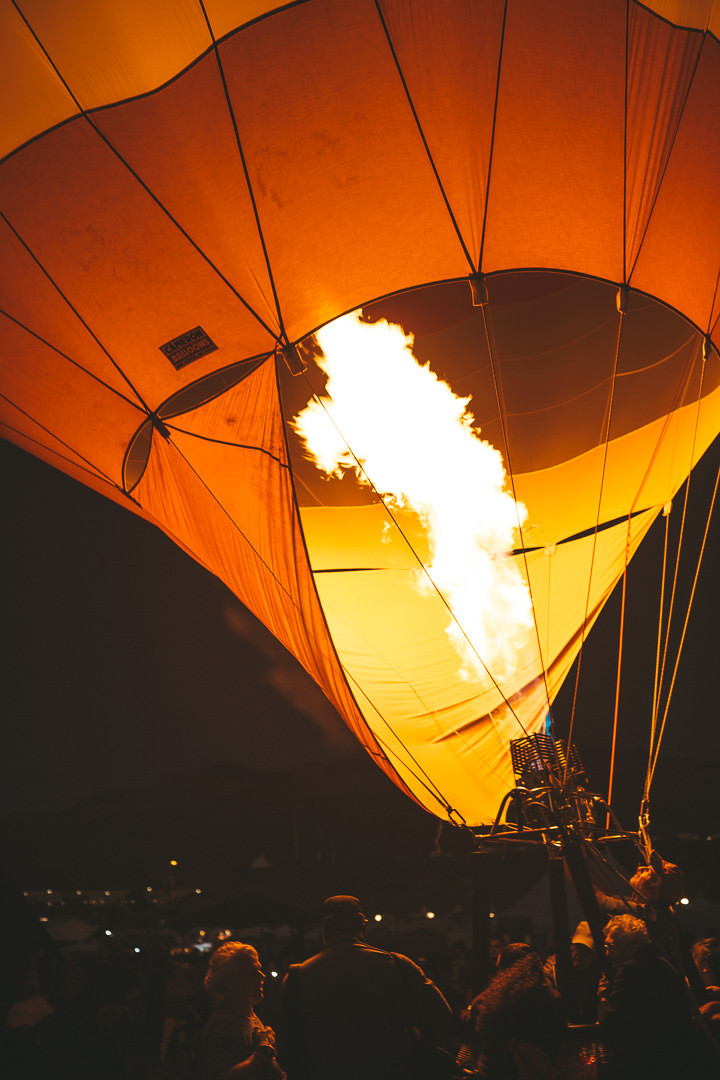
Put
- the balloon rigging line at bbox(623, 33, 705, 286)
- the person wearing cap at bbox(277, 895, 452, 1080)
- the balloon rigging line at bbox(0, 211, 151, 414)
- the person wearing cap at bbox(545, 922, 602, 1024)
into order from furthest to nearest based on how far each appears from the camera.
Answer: the balloon rigging line at bbox(0, 211, 151, 414) < the balloon rigging line at bbox(623, 33, 705, 286) < the person wearing cap at bbox(545, 922, 602, 1024) < the person wearing cap at bbox(277, 895, 452, 1080)

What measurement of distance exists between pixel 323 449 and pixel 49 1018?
118 inches

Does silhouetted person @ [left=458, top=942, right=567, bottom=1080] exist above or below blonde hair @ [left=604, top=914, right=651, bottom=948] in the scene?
below

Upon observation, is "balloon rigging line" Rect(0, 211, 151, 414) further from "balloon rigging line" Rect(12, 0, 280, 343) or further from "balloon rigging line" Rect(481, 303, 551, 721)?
"balloon rigging line" Rect(481, 303, 551, 721)

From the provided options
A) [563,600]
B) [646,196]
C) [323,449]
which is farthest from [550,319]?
[563,600]

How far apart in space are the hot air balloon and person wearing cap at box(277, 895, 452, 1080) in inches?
86.6

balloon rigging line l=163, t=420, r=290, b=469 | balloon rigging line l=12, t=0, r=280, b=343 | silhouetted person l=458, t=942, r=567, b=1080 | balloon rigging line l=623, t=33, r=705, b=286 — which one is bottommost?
silhouetted person l=458, t=942, r=567, b=1080

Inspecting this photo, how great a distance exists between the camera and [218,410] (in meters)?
3.91

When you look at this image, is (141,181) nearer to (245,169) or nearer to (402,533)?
(245,169)

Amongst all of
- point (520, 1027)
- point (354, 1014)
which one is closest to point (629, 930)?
point (520, 1027)

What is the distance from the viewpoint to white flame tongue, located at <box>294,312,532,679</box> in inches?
155

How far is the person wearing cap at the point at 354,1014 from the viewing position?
5.44 feet

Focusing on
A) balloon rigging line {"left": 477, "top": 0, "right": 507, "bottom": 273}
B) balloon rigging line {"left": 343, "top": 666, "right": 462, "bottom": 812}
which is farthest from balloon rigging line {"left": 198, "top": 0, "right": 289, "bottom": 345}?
balloon rigging line {"left": 343, "top": 666, "right": 462, "bottom": 812}

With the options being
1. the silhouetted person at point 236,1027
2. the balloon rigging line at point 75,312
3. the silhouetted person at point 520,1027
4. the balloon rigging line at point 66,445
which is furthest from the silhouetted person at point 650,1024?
the balloon rigging line at point 66,445

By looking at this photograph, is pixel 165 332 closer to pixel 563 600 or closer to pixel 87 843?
pixel 563 600
